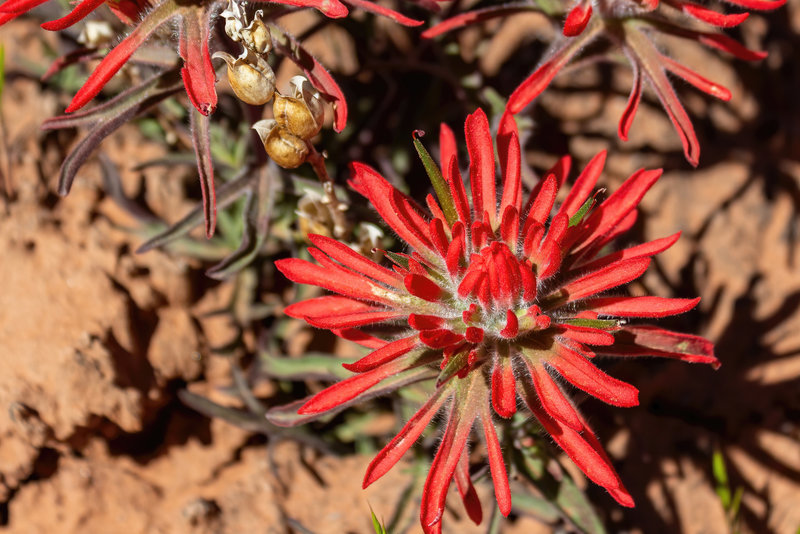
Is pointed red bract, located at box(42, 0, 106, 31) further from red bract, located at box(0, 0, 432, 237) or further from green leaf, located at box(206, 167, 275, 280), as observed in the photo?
green leaf, located at box(206, 167, 275, 280)

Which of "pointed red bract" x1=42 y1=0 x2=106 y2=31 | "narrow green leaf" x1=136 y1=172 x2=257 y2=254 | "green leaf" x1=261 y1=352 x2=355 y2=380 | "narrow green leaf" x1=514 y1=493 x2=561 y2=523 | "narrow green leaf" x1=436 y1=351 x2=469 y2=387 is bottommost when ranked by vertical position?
"narrow green leaf" x1=514 y1=493 x2=561 y2=523

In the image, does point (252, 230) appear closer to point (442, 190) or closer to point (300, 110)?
point (300, 110)

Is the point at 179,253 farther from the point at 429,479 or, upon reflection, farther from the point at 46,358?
the point at 429,479

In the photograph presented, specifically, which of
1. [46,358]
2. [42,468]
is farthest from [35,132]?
[42,468]

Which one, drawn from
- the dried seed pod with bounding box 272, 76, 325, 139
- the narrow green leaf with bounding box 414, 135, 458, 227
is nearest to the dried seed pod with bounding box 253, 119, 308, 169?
the dried seed pod with bounding box 272, 76, 325, 139

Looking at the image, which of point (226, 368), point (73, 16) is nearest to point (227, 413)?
point (226, 368)

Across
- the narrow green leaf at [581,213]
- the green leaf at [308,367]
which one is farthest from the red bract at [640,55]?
the green leaf at [308,367]

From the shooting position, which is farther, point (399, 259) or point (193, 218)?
point (193, 218)
